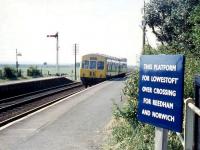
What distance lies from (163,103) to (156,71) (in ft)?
1.26

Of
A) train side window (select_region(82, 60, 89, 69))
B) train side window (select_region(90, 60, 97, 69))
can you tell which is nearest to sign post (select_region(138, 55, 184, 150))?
train side window (select_region(90, 60, 97, 69))

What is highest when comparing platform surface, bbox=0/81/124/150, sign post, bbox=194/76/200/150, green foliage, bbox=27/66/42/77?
sign post, bbox=194/76/200/150

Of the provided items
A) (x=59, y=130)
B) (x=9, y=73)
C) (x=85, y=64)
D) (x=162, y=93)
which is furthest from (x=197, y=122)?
(x=9, y=73)

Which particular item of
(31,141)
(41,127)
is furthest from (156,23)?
(31,141)

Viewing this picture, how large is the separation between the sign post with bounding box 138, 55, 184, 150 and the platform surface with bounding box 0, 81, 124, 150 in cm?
468

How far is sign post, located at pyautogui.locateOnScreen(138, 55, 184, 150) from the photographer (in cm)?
381

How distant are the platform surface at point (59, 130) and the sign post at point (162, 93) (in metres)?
4.68

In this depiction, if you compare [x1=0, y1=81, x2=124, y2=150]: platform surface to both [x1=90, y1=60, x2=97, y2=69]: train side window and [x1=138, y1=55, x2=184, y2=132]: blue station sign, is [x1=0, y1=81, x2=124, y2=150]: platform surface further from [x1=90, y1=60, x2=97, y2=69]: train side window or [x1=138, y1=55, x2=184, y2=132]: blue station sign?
[x1=90, y1=60, x2=97, y2=69]: train side window

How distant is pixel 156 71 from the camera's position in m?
4.16

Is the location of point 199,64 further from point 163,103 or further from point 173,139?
point 163,103

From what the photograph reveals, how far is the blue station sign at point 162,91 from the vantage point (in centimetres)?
380

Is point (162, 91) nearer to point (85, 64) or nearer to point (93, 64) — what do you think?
point (93, 64)

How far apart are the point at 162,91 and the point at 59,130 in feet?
24.3

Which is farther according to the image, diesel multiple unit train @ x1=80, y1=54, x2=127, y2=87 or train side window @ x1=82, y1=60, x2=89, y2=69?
train side window @ x1=82, y1=60, x2=89, y2=69
